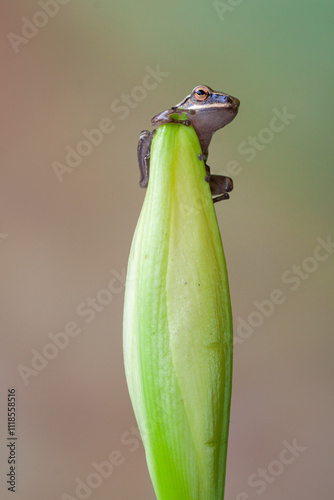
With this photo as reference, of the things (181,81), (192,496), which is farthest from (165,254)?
(181,81)

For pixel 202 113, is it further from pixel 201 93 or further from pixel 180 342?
pixel 180 342

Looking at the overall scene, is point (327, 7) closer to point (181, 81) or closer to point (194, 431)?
point (181, 81)

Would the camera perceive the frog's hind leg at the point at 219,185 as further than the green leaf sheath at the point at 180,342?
Yes

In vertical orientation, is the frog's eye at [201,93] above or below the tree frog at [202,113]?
above

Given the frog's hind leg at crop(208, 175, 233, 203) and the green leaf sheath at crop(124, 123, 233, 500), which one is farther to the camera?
the frog's hind leg at crop(208, 175, 233, 203)

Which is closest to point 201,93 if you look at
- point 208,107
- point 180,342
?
point 208,107
